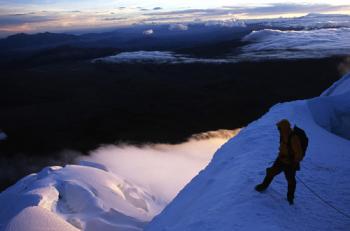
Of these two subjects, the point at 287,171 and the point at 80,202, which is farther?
the point at 80,202

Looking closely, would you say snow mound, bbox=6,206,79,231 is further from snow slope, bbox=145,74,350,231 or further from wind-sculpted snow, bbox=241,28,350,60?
wind-sculpted snow, bbox=241,28,350,60

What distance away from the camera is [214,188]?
10.6 meters

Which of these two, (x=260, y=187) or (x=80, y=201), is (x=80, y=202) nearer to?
(x=80, y=201)

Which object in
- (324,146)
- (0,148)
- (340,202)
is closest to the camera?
(340,202)

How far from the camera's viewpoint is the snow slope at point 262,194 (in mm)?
8062

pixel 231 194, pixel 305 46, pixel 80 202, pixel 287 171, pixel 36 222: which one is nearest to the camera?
pixel 287 171

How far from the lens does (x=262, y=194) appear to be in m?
8.86

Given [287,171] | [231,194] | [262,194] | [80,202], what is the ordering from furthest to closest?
1. [80,202]
2. [231,194]
3. [262,194]
4. [287,171]

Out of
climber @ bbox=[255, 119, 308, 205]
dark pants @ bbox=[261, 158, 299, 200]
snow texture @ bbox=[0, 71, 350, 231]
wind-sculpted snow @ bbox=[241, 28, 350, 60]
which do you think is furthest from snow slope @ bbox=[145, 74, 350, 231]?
wind-sculpted snow @ bbox=[241, 28, 350, 60]

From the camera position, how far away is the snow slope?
8.06 metres

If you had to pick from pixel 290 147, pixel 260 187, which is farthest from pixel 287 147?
pixel 260 187

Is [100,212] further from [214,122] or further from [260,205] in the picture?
[214,122]

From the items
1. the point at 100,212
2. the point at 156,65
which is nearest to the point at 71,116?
the point at 100,212

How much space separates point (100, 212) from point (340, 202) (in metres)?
10.2
